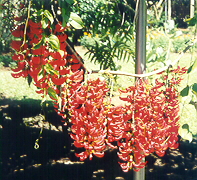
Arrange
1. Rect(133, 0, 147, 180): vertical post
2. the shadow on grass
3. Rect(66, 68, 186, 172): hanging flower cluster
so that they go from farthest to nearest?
the shadow on grass < Rect(133, 0, 147, 180): vertical post < Rect(66, 68, 186, 172): hanging flower cluster

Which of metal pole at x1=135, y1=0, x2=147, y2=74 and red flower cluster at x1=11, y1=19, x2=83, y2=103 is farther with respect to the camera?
metal pole at x1=135, y1=0, x2=147, y2=74

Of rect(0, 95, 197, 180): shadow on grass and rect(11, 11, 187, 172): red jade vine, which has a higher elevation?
rect(11, 11, 187, 172): red jade vine

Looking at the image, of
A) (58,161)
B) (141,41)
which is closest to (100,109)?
(141,41)

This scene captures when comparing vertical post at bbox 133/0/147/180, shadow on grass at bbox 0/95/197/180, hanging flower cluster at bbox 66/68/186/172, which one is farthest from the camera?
shadow on grass at bbox 0/95/197/180

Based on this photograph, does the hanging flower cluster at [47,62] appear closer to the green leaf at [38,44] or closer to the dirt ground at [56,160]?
the green leaf at [38,44]

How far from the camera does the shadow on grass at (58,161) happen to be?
328 centimetres

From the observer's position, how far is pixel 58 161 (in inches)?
141

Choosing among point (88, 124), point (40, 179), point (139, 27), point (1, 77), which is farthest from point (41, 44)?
point (1, 77)

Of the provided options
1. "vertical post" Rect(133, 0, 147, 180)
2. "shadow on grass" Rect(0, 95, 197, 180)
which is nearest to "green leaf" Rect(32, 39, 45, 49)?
"vertical post" Rect(133, 0, 147, 180)

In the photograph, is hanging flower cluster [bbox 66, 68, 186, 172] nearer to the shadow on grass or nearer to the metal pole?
the metal pole

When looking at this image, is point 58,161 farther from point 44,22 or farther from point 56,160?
point 44,22

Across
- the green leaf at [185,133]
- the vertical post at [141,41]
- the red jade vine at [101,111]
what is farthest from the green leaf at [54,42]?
the green leaf at [185,133]

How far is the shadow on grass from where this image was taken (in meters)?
3.28

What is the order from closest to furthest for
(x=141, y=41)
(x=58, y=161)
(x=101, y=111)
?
(x=101, y=111) → (x=141, y=41) → (x=58, y=161)
